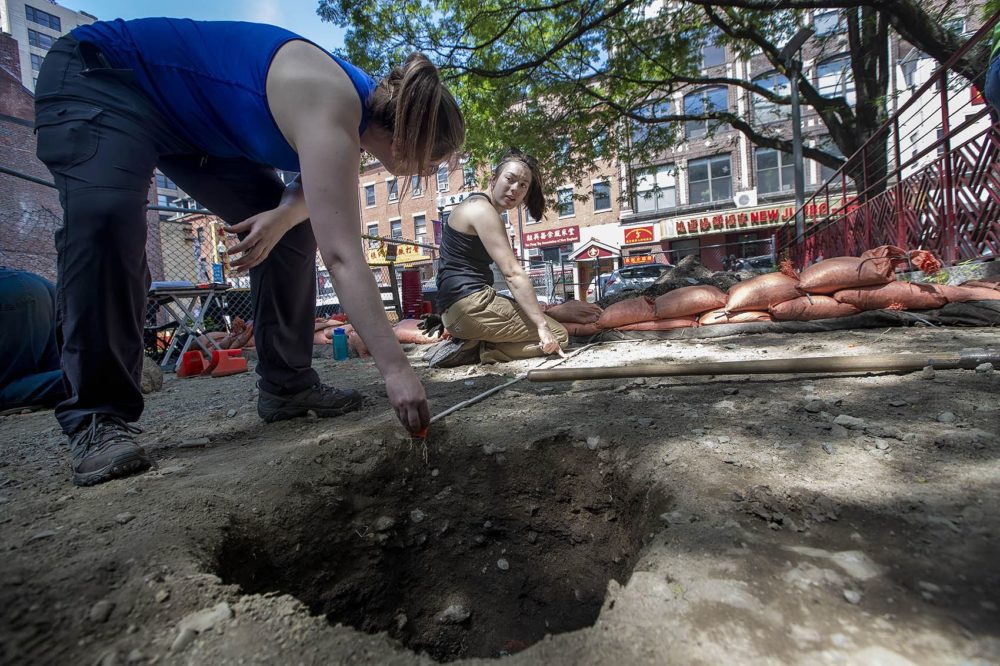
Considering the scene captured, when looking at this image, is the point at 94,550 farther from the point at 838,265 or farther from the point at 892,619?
the point at 838,265

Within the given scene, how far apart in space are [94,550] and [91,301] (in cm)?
80

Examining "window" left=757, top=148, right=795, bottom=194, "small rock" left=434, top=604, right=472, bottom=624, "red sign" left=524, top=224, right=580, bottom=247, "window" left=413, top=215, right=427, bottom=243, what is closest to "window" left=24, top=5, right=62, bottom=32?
"window" left=413, top=215, right=427, bottom=243

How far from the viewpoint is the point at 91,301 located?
4.81ft

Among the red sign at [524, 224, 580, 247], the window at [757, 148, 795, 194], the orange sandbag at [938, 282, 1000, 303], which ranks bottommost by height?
the orange sandbag at [938, 282, 1000, 303]

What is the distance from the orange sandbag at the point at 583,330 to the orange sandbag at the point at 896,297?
6.67 feet

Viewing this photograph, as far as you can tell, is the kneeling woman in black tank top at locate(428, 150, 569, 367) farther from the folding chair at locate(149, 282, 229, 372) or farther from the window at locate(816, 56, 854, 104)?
the window at locate(816, 56, 854, 104)

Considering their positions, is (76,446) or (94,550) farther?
(76,446)

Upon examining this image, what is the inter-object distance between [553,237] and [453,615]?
24127 millimetres

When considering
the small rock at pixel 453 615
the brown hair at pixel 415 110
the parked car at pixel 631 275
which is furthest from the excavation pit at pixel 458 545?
the parked car at pixel 631 275

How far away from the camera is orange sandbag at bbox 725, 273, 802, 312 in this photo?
4.20 metres

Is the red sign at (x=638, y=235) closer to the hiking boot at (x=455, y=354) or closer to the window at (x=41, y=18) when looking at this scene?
the hiking boot at (x=455, y=354)

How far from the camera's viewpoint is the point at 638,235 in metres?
22.5

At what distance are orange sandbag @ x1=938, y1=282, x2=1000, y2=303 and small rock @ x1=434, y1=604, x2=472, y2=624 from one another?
4356mm

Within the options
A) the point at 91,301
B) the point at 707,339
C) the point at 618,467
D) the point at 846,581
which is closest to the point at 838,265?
the point at 707,339
